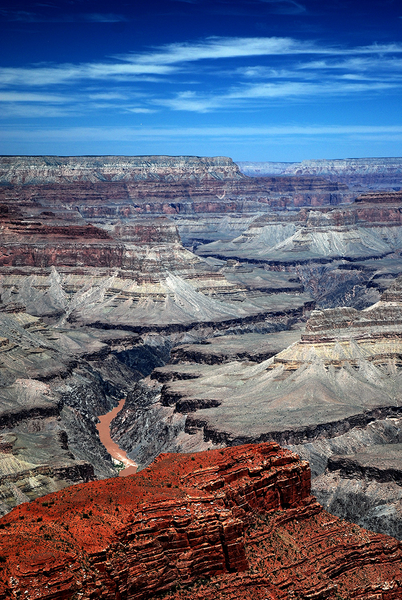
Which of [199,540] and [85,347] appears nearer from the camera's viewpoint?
[199,540]

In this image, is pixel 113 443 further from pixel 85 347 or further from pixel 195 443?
pixel 85 347

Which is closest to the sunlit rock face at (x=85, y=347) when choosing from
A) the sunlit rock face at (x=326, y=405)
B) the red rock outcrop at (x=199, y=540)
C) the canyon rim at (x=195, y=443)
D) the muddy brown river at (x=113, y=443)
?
the canyon rim at (x=195, y=443)

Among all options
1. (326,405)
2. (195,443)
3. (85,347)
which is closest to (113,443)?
(195,443)

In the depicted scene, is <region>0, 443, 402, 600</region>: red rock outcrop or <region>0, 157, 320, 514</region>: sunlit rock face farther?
<region>0, 157, 320, 514</region>: sunlit rock face

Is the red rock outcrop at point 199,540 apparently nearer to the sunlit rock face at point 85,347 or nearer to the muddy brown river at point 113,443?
the sunlit rock face at point 85,347

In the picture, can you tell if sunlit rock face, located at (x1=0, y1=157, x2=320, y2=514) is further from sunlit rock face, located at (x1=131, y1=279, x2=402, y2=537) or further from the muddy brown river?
sunlit rock face, located at (x1=131, y1=279, x2=402, y2=537)

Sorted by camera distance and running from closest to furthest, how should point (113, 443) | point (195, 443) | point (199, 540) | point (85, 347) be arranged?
point (199, 540) < point (195, 443) < point (113, 443) < point (85, 347)

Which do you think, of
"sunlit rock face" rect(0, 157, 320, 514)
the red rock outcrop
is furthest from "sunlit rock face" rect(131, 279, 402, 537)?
the red rock outcrop
